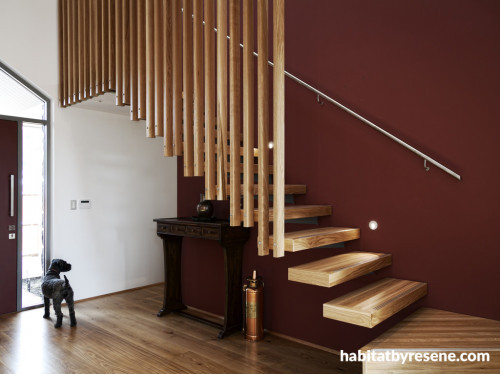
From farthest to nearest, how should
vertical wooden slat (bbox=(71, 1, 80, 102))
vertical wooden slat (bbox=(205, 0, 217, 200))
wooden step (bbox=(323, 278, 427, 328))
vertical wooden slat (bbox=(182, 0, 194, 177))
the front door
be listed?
vertical wooden slat (bbox=(71, 1, 80, 102)) → the front door → vertical wooden slat (bbox=(182, 0, 194, 177)) → vertical wooden slat (bbox=(205, 0, 217, 200)) → wooden step (bbox=(323, 278, 427, 328))

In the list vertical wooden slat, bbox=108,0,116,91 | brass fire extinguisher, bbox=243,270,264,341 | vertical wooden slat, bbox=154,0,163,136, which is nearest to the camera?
vertical wooden slat, bbox=154,0,163,136

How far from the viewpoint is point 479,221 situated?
2395mm

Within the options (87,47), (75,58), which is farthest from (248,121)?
(75,58)

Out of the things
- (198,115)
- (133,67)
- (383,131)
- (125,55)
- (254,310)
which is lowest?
(254,310)

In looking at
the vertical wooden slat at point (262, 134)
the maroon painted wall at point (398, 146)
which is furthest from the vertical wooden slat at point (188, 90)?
the maroon painted wall at point (398, 146)

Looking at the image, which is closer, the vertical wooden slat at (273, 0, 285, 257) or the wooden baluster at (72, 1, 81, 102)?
the vertical wooden slat at (273, 0, 285, 257)

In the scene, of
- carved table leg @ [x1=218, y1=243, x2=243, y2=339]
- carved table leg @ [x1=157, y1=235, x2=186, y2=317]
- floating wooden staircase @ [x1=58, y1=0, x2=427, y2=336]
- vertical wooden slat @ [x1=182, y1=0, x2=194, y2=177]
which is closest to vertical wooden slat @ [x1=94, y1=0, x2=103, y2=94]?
floating wooden staircase @ [x1=58, y1=0, x2=427, y2=336]

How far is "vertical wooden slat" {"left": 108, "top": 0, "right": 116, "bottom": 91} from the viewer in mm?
3576

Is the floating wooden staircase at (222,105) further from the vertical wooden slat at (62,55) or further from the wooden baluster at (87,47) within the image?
the vertical wooden slat at (62,55)

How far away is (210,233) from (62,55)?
2782mm

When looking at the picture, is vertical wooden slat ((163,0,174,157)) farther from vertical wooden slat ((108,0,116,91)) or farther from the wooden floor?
the wooden floor

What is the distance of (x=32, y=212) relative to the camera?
4234 mm

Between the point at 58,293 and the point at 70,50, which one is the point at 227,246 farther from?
the point at 70,50

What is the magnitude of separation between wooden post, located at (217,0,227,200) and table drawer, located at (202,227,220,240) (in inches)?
34.9
